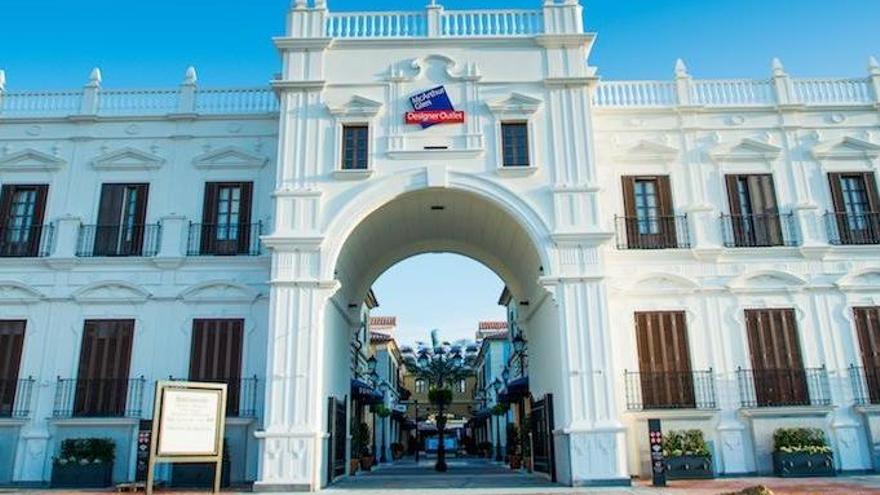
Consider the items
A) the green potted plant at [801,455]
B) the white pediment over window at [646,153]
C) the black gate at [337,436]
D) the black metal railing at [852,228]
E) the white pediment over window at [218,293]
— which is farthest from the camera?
the white pediment over window at [646,153]

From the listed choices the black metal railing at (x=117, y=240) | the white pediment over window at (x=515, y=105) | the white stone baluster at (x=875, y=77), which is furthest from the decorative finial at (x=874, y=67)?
the black metal railing at (x=117, y=240)

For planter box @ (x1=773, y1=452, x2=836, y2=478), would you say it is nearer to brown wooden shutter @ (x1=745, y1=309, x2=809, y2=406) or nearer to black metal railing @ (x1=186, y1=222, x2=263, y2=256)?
brown wooden shutter @ (x1=745, y1=309, x2=809, y2=406)

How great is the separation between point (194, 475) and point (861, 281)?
54.3 ft

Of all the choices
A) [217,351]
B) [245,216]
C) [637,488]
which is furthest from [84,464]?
[637,488]

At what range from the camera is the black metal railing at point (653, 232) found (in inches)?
675

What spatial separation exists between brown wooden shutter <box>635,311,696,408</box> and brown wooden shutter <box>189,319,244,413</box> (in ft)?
31.8

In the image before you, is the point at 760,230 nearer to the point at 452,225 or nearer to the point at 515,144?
the point at 515,144

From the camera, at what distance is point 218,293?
667 inches

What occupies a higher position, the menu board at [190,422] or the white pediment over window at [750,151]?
the white pediment over window at [750,151]

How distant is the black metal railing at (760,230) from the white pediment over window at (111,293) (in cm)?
1459

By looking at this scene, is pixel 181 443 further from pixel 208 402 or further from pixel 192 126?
pixel 192 126

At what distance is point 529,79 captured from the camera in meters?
16.6

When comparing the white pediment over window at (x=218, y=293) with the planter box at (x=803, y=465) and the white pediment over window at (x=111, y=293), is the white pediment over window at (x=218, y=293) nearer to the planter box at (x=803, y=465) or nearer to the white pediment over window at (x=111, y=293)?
the white pediment over window at (x=111, y=293)

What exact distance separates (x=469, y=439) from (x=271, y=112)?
42786 millimetres
